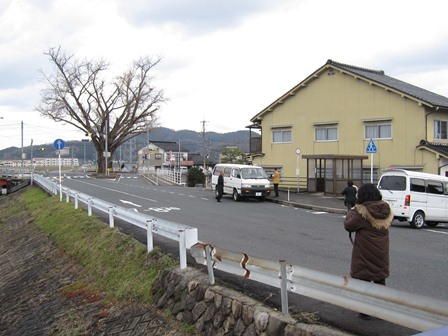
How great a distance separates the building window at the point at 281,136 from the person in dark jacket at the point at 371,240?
26.7 meters

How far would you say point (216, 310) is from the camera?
5.48m

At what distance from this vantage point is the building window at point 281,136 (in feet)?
104

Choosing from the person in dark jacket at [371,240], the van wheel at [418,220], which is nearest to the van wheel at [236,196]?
the van wheel at [418,220]

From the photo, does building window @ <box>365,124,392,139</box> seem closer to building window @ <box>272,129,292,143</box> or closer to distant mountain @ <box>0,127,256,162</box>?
building window @ <box>272,129,292,143</box>

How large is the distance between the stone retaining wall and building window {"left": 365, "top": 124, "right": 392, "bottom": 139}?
22.1m

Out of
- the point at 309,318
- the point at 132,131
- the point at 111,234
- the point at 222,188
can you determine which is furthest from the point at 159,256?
the point at 132,131

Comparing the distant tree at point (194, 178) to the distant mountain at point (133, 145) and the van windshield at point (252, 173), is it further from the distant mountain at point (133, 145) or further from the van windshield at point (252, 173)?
the distant mountain at point (133, 145)

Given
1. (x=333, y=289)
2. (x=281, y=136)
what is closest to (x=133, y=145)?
(x=281, y=136)

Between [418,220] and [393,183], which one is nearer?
[418,220]

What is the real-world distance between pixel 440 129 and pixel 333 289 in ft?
81.1

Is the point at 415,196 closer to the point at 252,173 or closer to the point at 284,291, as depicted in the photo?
the point at 252,173

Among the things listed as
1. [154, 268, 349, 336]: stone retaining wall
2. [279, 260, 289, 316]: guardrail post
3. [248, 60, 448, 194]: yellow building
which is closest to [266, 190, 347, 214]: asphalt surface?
[248, 60, 448, 194]: yellow building

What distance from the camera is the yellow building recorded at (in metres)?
24.9

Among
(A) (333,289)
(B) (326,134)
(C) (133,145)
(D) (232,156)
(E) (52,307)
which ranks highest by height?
(C) (133,145)
